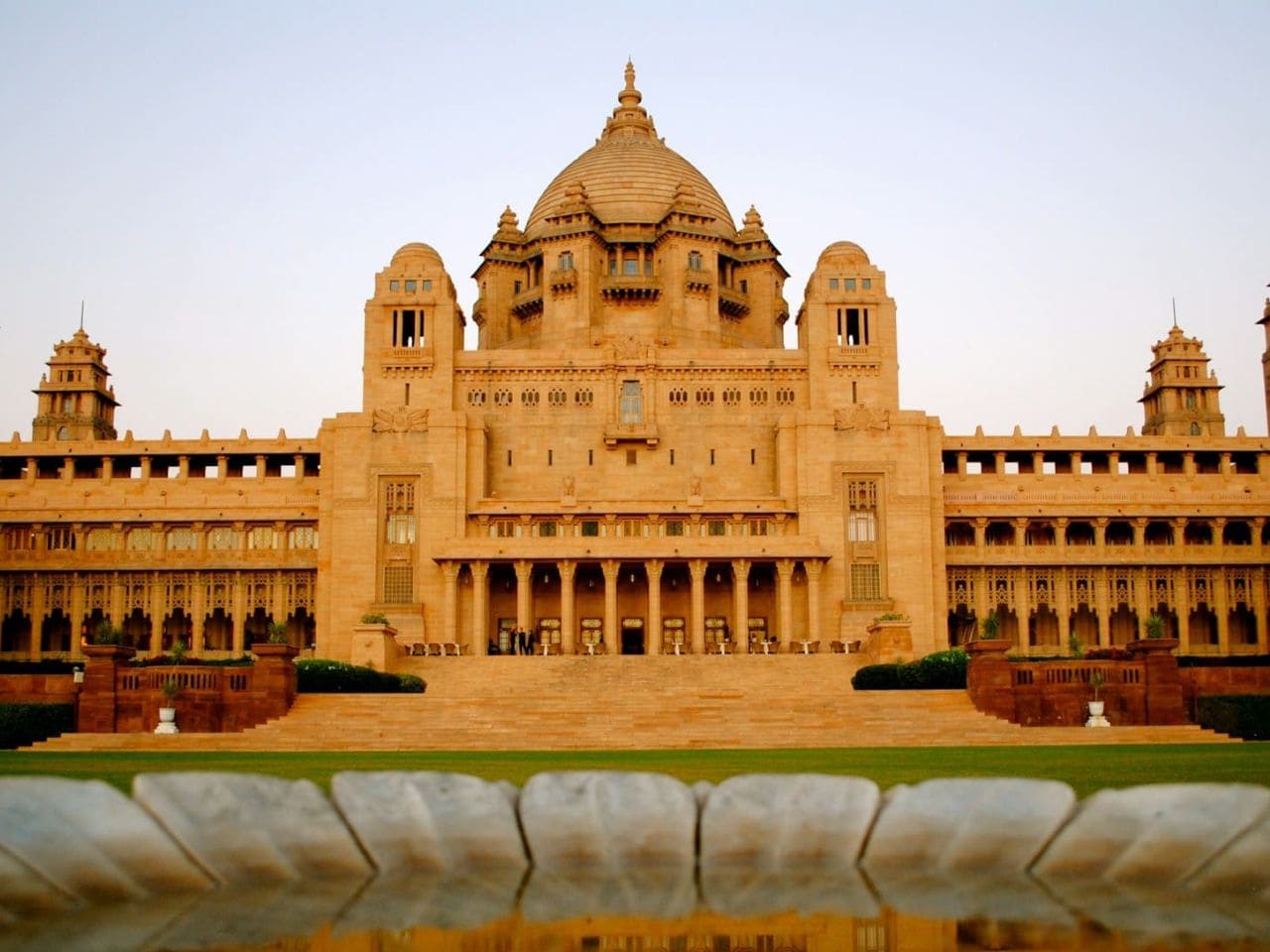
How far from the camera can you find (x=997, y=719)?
39.6m

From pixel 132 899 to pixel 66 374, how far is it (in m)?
90.1

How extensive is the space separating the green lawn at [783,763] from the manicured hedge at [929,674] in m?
12.2

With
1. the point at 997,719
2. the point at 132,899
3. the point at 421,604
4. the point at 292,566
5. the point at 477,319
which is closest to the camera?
the point at 132,899

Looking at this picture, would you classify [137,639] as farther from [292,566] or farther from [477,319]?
[477,319]

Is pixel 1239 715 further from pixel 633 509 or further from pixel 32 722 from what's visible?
pixel 633 509

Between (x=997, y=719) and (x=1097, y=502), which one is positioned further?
(x=1097, y=502)

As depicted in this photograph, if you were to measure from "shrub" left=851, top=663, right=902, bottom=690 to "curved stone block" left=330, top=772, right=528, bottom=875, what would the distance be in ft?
130

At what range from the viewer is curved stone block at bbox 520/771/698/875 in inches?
343

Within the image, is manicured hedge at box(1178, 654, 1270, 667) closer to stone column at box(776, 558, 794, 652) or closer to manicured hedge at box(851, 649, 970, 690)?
stone column at box(776, 558, 794, 652)

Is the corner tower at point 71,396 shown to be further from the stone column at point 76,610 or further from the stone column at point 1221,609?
the stone column at point 1221,609

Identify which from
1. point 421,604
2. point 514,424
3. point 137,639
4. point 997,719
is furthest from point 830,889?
point 137,639

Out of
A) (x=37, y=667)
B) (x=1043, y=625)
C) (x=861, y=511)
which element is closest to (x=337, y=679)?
(x=37, y=667)

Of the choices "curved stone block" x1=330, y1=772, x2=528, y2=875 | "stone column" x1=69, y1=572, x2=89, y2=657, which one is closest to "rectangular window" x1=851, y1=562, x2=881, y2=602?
"stone column" x1=69, y1=572, x2=89, y2=657

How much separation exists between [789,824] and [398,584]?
61790 millimetres
